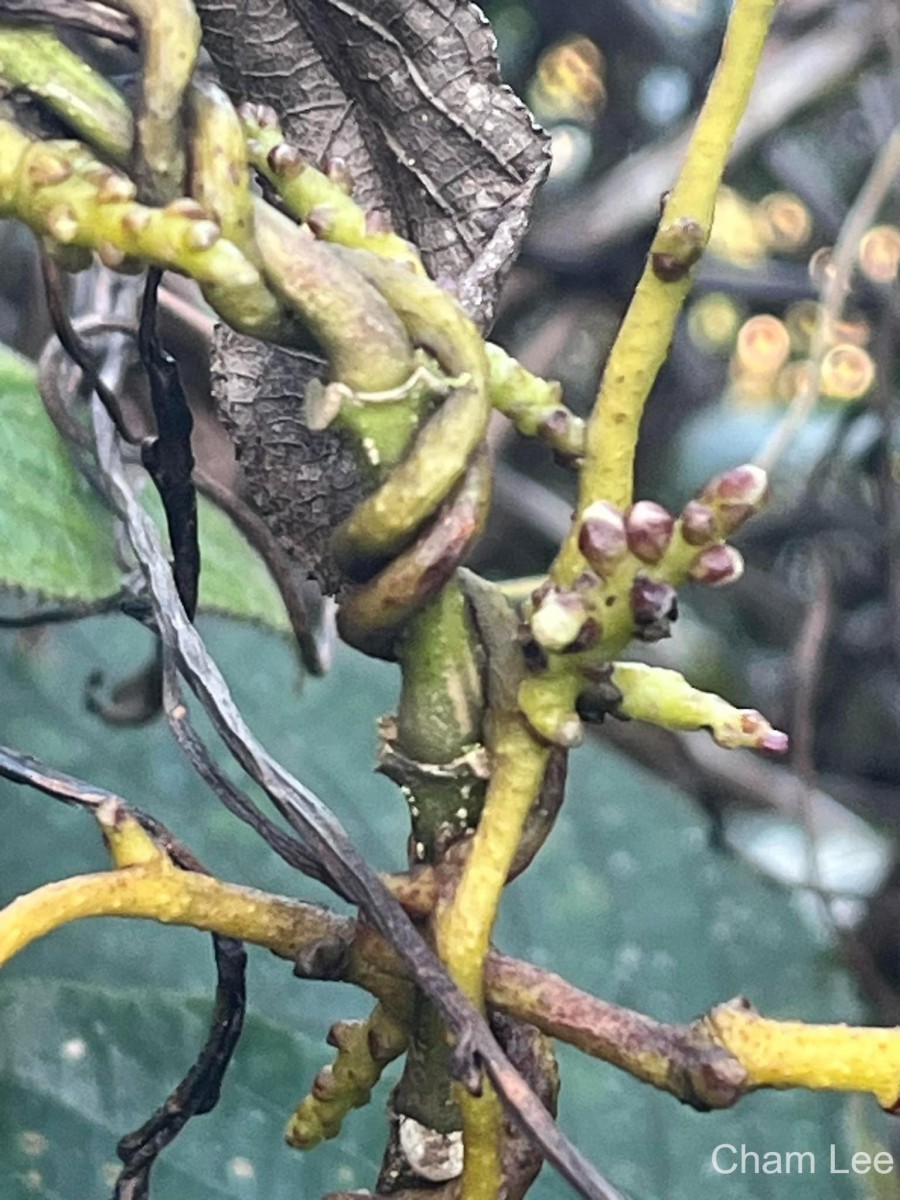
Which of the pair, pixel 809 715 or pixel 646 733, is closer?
pixel 809 715

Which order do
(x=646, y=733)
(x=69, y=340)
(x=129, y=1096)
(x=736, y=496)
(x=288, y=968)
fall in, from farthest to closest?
(x=646, y=733) → (x=288, y=968) → (x=129, y=1096) → (x=69, y=340) → (x=736, y=496)

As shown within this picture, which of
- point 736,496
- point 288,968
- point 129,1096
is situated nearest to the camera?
point 736,496

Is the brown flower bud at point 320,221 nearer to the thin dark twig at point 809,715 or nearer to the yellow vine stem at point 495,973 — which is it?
the yellow vine stem at point 495,973

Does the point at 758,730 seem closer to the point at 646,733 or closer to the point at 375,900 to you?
the point at 375,900

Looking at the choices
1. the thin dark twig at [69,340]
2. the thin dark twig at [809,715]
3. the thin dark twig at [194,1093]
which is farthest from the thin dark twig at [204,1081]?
the thin dark twig at [809,715]

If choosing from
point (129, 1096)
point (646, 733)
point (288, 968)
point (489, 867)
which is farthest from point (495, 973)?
point (646, 733)

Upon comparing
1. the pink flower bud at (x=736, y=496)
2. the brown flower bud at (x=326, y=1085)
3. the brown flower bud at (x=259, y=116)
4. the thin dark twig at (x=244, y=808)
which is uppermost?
the brown flower bud at (x=259, y=116)
